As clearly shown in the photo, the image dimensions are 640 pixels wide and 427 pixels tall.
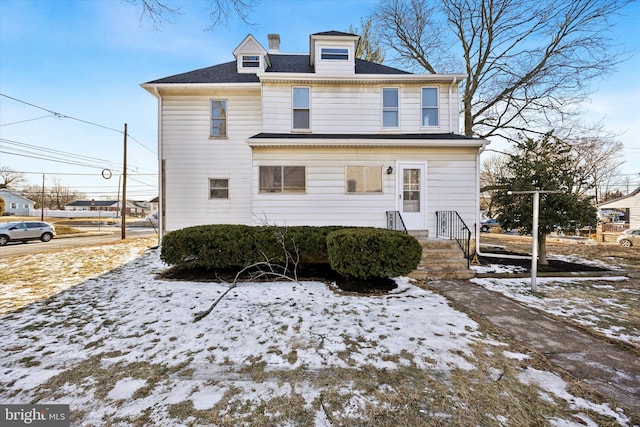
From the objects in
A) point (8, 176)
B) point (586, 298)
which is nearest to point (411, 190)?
point (586, 298)

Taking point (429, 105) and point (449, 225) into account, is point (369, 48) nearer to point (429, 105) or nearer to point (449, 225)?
point (429, 105)

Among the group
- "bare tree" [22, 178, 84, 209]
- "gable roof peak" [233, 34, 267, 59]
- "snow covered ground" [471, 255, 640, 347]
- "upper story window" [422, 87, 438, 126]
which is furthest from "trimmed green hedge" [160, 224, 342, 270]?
"bare tree" [22, 178, 84, 209]

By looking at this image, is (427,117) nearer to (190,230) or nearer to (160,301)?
(190,230)

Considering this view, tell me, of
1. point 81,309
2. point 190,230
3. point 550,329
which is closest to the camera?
point 550,329

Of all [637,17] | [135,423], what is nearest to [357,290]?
[135,423]

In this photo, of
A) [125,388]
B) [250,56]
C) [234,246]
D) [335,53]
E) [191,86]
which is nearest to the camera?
[125,388]

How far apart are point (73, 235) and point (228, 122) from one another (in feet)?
66.2

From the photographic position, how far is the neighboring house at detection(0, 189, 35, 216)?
52.8 metres

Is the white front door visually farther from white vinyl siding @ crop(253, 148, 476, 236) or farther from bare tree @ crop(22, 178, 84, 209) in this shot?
bare tree @ crop(22, 178, 84, 209)

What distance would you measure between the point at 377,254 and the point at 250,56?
9.98 metres

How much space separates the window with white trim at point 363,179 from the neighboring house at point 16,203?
253 ft

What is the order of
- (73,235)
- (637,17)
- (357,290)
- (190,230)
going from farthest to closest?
(73,235) → (637,17) → (190,230) → (357,290)

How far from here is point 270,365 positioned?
8.84ft

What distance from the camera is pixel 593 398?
2217mm
